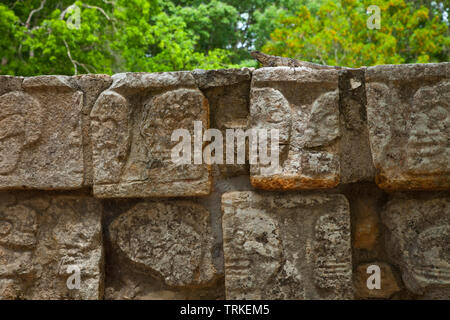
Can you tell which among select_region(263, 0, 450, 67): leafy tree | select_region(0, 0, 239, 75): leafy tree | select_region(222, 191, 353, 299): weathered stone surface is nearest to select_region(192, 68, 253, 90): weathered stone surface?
select_region(222, 191, 353, 299): weathered stone surface

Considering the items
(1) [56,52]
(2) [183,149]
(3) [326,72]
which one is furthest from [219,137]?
(1) [56,52]

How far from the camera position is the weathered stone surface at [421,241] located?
1946mm

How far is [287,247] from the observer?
6.59 ft

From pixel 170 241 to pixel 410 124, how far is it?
1218 mm

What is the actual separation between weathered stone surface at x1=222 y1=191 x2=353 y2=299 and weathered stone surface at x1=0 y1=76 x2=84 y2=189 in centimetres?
80

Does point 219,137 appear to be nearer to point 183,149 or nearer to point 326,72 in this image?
point 183,149

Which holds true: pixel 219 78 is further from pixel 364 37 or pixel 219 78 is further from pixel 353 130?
pixel 364 37

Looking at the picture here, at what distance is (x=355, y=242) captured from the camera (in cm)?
215

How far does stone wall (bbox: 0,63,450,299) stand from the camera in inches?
77.8

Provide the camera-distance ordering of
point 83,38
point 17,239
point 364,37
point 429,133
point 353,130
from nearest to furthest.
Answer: point 429,133 → point 353,130 → point 17,239 → point 83,38 → point 364,37

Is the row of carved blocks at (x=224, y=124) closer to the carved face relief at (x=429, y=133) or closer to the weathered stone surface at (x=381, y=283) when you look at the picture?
the carved face relief at (x=429, y=133)

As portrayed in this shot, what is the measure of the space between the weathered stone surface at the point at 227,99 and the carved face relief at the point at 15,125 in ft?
2.65

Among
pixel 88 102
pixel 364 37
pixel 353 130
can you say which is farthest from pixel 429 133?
pixel 364 37

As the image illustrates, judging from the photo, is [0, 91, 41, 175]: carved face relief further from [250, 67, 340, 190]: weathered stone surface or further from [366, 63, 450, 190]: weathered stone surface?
[366, 63, 450, 190]: weathered stone surface
